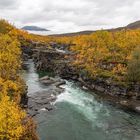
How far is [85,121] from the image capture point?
234 feet

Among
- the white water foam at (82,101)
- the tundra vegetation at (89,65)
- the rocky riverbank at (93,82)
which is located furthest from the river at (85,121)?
the tundra vegetation at (89,65)

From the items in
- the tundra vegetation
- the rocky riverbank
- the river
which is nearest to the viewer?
the tundra vegetation

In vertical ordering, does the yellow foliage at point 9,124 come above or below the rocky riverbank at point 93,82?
above

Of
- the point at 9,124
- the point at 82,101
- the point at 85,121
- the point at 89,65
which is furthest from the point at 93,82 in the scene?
the point at 9,124

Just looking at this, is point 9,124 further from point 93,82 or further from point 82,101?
point 93,82

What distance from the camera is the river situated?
2472 inches

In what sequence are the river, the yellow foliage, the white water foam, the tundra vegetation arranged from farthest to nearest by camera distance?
the white water foam, the river, the tundra vegetation, the yellow foliage

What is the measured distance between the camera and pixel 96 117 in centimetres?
7456

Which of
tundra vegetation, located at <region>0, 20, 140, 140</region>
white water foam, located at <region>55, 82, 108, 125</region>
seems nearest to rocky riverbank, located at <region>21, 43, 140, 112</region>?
tundra vegetation, located at <region>0, 20, 140, 140</region>

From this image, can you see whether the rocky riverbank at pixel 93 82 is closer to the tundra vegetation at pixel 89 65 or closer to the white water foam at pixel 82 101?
the tundra vegetation at pixel 89 65

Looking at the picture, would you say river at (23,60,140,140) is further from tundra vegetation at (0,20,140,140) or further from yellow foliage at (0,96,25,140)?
yellow foliage at (0,96,25,140)

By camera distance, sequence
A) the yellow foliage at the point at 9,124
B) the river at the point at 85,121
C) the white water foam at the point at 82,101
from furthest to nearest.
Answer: the white water foam at the point at 82,101 < the river at the point at 85,121 < the yellow foliage at the point at 9,124

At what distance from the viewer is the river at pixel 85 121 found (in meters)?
62.8

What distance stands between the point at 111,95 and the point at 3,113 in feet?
199
